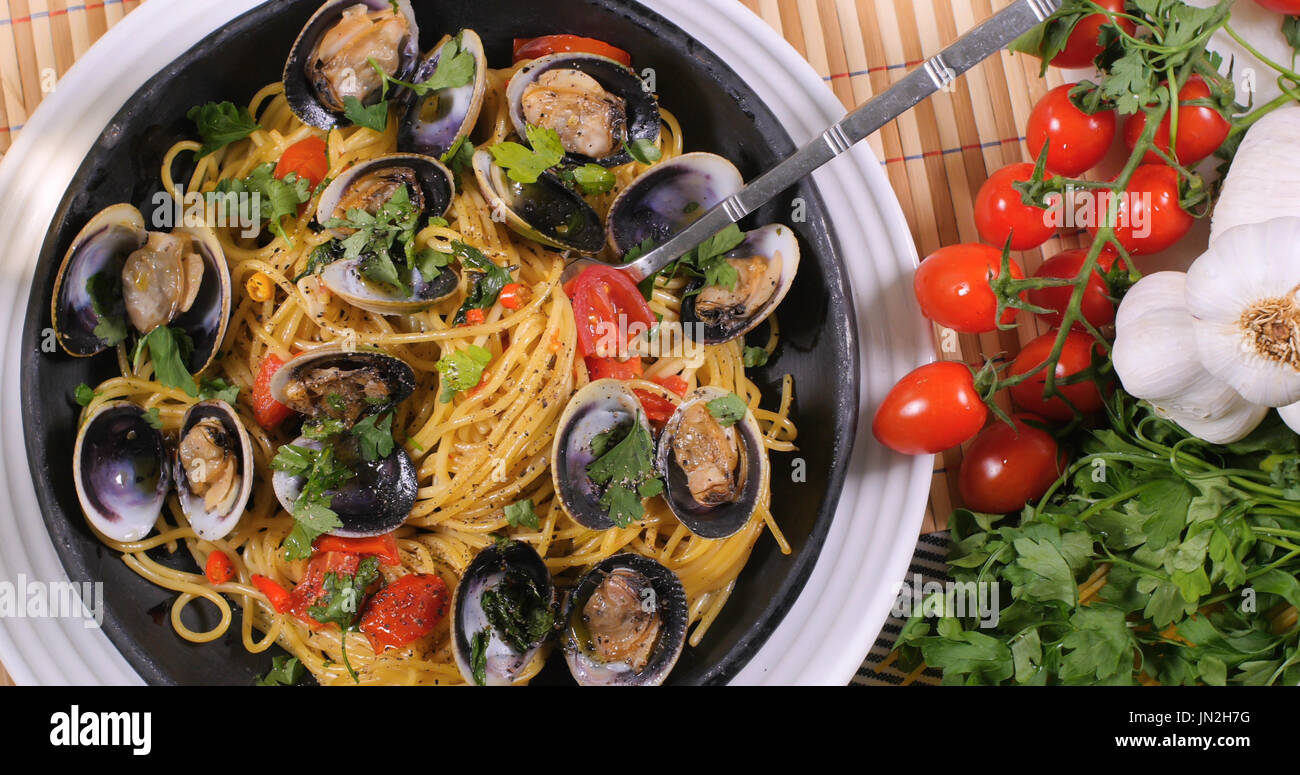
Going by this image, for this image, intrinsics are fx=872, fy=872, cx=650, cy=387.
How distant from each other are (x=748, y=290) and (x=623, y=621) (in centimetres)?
139

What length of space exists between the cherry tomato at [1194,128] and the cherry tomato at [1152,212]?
0.36ft

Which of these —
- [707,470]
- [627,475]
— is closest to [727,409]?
[707,470]

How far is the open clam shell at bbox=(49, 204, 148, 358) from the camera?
3094 millimetres

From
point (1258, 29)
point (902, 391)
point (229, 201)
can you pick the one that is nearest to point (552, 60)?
point (229, 201)

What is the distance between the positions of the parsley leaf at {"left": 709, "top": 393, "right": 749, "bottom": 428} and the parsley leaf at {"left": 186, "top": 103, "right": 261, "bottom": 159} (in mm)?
2155

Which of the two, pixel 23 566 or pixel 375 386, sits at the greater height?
pixel 375 386

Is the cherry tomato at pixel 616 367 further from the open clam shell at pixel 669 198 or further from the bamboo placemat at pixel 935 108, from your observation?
the bamboo placemat at pixel 935 108

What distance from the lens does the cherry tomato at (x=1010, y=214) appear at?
12.4 feet

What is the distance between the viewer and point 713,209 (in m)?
3.41

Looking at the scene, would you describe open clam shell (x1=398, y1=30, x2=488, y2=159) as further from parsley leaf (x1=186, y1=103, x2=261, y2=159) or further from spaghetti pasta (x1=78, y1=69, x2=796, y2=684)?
parsley leaf (x1=186, y1=103, x2=261, y2=159)

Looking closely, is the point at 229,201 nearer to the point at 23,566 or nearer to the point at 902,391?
the point at 23,566

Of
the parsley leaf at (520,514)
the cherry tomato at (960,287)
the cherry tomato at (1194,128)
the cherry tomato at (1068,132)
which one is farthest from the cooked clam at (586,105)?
the cherry tomato at (1194,128)

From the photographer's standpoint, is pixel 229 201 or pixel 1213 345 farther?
pixel 229 201
